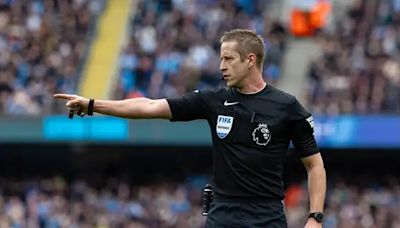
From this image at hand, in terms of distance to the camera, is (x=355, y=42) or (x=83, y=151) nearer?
(x=355, y=42)

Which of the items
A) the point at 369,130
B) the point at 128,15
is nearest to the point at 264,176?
the point at 369,130

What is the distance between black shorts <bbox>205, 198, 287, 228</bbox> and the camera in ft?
24.1

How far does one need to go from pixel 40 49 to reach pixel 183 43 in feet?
8.64

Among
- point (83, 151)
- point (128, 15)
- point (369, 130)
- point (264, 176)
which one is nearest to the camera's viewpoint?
point (264, 176)

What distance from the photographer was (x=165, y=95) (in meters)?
21.0

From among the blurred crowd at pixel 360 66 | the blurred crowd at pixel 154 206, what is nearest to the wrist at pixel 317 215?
the blurred crowd at pixel 154 206

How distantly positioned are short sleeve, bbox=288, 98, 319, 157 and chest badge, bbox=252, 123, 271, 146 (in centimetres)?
17

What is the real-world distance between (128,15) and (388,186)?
6.99 meters

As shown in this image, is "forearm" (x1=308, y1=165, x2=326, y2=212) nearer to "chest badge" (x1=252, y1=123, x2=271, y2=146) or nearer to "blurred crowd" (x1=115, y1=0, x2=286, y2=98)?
"chest badge" (x1=252, y1=123, x2=271, y2=146)

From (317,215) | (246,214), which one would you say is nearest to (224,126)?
(246,214)

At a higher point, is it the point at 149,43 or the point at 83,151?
the point at 149,43

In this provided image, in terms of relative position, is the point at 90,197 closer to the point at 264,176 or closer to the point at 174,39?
the point at 174,39

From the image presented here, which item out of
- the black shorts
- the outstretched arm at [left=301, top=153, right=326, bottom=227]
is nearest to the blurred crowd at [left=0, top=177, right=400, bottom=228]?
the outstretched arm at [left=301, top=153, right=326, bottom=227]

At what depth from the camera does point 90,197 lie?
21.0 m
